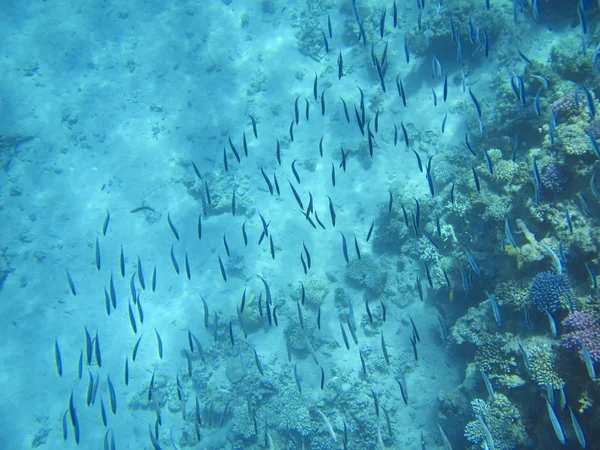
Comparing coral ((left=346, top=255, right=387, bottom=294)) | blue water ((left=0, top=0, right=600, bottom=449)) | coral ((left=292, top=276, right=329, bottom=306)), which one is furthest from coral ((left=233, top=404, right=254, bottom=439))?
coral ((left=346, top=255, right=387, bottom=294))

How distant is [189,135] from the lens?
15648 millimetres

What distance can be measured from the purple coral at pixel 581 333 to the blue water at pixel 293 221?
4cm

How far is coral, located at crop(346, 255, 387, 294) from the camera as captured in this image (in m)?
9.87

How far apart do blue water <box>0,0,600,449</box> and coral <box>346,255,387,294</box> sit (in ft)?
0.21

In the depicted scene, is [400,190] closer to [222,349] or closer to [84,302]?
[222,349]

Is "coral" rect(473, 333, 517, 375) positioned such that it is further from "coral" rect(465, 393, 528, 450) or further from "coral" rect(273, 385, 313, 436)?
"coral" rect(273, 385, 313, 436)

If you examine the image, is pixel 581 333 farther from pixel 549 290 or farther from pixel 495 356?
pixel 495 356

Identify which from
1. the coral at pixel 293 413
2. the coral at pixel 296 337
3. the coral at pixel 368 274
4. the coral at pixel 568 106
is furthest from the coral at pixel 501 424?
the coral at pixel 568 106

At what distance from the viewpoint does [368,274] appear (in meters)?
9.93

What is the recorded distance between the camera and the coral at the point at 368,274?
32.4ft

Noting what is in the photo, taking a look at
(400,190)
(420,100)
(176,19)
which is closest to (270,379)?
(400,190)

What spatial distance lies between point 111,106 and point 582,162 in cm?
2032

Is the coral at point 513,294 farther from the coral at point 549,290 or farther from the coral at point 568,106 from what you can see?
the coral at point 568,106

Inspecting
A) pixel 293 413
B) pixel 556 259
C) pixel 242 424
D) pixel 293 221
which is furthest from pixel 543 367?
pixel 293 221
